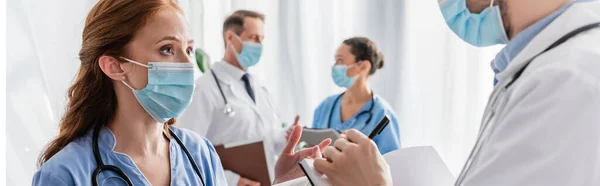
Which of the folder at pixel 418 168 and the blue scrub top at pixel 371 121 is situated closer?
the folder at pixel 418 168

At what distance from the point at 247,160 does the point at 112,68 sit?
114 cm

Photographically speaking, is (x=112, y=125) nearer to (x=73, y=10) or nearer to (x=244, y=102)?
(x=73, y=10)

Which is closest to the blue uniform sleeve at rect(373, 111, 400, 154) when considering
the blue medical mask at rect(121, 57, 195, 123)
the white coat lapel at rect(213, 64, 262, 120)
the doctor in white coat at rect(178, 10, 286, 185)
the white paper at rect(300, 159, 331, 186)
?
the doctor in white coat at rect(178, 10, 286, 185)

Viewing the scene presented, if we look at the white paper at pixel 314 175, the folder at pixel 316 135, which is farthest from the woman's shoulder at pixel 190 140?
the folder at pixel 316 135

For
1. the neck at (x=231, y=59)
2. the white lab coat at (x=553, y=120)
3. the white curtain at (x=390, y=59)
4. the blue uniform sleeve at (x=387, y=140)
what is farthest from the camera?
the white curtain at (x=390, y=59)

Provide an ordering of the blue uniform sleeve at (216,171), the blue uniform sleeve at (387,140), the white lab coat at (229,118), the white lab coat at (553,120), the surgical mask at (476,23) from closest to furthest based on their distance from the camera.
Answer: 1. the white lab coat at (553,120)
2. the surgical mask at (476,23)
3. the blue uniform sleeve at (216,171)
4. the white lab coat at (229,118)
5. the blue uniform sleeve at (387,140)

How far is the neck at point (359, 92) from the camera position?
3304 mm

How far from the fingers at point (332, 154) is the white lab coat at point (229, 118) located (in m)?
1.50

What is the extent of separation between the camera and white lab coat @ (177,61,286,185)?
273 cm

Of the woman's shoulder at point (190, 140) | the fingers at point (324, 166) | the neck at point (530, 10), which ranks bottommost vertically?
the woman's shoulder at point (190, 140)

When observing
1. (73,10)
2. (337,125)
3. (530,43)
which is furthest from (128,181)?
(337,125)

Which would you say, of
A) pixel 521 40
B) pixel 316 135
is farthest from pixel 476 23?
pixel 316 135

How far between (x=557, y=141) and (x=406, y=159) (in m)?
0.42

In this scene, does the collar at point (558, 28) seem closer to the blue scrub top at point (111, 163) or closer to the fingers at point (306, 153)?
the fingers at point (306, 153)
